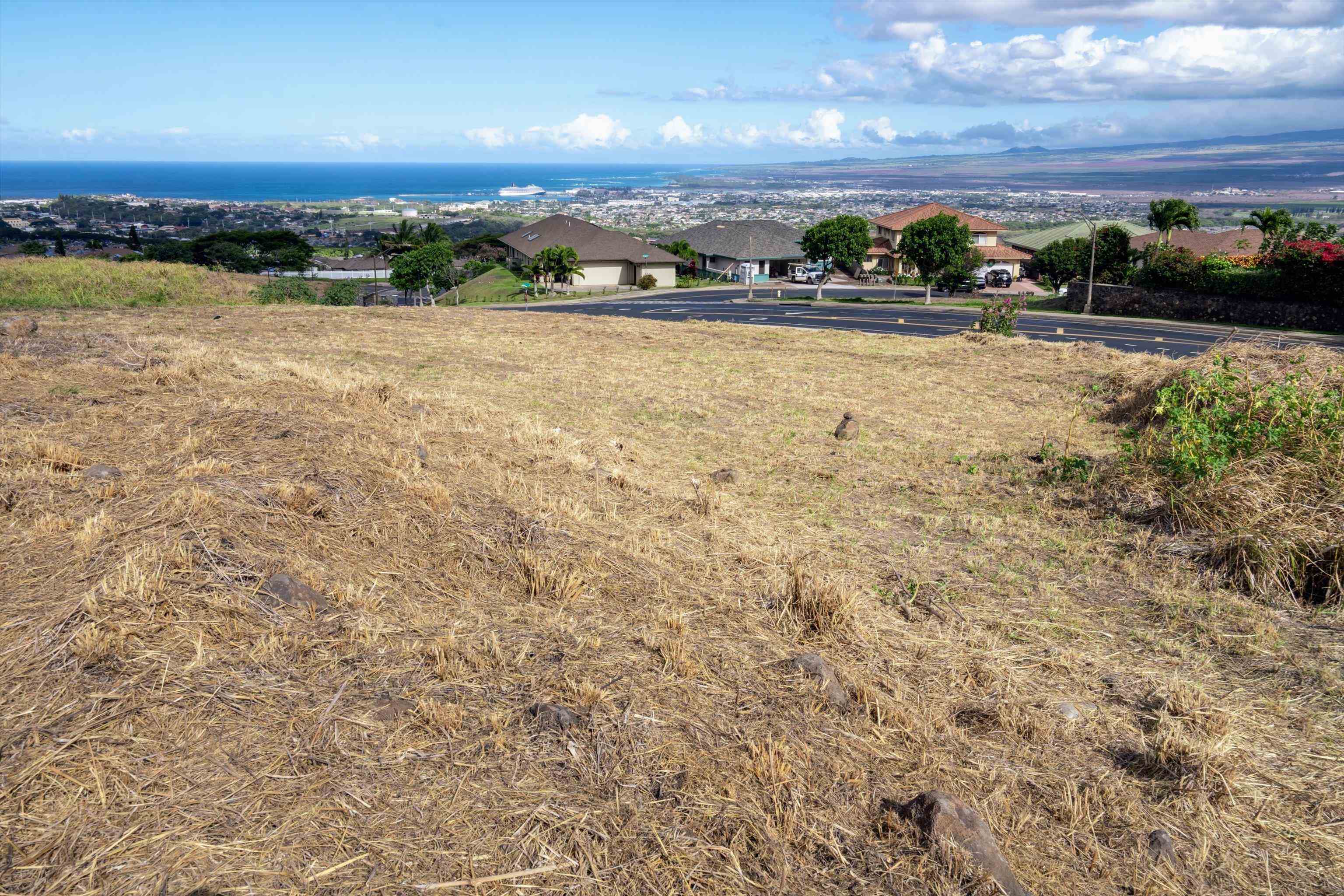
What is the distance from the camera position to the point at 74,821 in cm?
324

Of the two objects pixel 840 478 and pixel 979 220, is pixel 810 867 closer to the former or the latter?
pixel 840 478

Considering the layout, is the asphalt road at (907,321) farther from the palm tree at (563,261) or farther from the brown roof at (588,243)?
the brown roof at (588,243)

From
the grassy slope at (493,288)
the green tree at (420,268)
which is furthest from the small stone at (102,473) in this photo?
the green tree at (420,268)

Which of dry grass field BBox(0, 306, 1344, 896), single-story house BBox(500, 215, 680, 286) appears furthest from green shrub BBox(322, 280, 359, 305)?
dry grass field BBox(0, 306, 1344, 896)

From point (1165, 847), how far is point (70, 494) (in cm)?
673

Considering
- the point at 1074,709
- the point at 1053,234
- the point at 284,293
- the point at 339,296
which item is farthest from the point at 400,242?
the point at 1074,709

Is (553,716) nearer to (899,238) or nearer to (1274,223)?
(1274,223)

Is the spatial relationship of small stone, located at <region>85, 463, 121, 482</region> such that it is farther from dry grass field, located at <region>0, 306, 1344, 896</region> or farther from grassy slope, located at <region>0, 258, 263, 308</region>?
grassy slope, located at <region>0, 258, 263, 308</region>

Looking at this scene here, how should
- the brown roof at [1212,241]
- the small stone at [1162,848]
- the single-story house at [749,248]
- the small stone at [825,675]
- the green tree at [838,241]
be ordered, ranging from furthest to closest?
the single-story house at [749,248] → the brown roof at [1212,241] → the green tree at [838,241] → the small stone at [825,675] → the small stone at [1162,848]

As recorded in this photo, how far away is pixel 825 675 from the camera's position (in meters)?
4.77

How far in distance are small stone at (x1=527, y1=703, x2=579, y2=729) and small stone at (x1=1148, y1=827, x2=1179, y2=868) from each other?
2.60m

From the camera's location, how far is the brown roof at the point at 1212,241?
58.2 meters

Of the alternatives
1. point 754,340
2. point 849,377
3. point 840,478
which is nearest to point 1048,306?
point 754,340

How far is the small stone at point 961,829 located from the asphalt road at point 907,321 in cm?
2383
